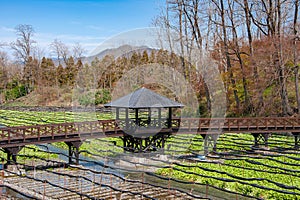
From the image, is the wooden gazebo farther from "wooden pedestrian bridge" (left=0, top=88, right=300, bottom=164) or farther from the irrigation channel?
the irrigation channel

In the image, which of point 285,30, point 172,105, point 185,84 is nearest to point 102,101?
point 185,84

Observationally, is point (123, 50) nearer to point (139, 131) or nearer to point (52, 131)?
point (139, 131)

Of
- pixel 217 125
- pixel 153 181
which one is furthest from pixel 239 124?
pixel 153 181

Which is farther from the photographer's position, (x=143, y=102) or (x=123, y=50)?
(x=123, y=50)

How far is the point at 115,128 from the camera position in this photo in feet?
55.3

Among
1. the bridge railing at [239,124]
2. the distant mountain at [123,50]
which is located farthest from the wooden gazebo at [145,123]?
the distant mountain at [123,50]

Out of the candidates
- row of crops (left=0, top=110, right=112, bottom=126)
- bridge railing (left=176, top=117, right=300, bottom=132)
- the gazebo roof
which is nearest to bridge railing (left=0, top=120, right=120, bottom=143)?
the gazebo roof

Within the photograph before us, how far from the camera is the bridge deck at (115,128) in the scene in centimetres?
1520

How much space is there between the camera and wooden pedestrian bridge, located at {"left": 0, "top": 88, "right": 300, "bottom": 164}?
50.0ft

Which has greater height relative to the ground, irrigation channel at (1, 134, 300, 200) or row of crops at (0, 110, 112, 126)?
row of crops at (0, 110, 112, 126)

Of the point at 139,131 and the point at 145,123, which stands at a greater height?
the point at 145,123

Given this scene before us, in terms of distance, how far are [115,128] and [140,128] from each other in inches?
43.6

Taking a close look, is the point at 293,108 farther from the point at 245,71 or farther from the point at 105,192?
the point at 105,192

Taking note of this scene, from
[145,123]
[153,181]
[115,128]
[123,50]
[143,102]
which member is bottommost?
[153,181]
